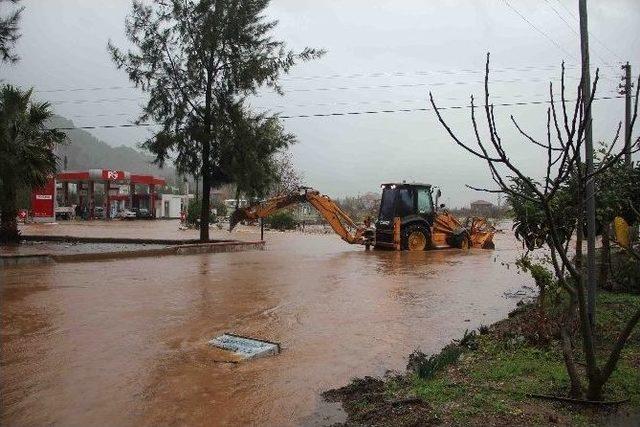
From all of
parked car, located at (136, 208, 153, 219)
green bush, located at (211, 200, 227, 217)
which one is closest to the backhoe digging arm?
parked car, located at (136, 208, 153, 219)

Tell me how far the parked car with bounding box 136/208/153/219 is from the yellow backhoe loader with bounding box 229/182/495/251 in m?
32.8

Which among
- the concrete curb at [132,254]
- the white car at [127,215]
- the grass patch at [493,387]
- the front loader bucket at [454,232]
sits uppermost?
the white car at [127,215]

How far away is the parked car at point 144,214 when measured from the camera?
52156mm

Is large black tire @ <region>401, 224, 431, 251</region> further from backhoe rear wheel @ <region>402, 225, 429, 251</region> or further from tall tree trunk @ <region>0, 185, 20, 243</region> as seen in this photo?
tall tree trunk @ <region>0, 185, 20, 243</region>

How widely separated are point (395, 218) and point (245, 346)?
15376 mm

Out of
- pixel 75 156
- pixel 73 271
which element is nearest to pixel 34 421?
pixel 73 271

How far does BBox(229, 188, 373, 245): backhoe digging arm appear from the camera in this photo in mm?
21391

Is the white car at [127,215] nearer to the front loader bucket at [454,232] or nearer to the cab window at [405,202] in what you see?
the front loader bucket at [454,232]

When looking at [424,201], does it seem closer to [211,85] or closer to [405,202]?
[405,202]

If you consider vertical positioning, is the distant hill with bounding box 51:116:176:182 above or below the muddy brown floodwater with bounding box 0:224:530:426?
above

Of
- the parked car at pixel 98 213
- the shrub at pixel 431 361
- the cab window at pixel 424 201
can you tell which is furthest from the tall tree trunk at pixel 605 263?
the parked car at pixel 98 213

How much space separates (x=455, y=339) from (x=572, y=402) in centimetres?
300

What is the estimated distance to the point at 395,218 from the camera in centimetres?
2128

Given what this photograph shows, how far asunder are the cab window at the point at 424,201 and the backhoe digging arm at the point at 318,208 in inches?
91.6
